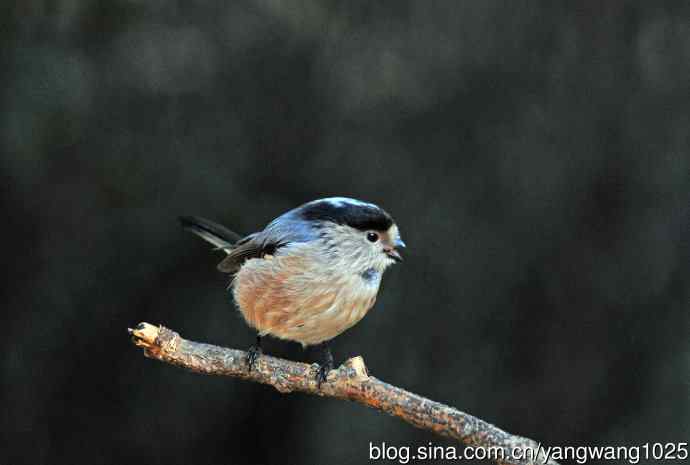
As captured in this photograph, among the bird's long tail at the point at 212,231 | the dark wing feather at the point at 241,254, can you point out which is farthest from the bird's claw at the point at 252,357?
the bird's long tail at the point at 212,231

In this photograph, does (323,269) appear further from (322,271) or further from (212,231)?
(212,231)

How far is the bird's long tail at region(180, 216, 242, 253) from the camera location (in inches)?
84.7

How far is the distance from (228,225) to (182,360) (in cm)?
62

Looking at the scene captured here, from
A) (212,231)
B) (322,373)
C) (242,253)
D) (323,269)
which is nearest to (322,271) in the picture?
(323,269)

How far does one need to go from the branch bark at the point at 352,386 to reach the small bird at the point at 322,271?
41mm

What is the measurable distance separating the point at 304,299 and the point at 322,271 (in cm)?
8

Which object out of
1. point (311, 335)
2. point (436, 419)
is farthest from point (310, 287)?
point (436, 419)

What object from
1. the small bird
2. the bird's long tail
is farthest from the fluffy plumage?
the bird's long tail

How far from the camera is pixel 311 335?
6.10 feet

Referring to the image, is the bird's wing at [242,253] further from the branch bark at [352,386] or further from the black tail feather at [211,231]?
the branch bark at [352,386]

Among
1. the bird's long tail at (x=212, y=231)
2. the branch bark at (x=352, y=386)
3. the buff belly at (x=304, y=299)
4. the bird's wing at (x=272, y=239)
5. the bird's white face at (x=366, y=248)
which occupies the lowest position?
the branch bark at (x=352, y=386)

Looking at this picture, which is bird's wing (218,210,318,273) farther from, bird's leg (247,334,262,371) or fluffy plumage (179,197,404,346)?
bird's leg (247,334,262,371)

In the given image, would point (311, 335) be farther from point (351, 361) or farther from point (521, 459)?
point (521, 459)

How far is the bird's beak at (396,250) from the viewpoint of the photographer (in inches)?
71.5
